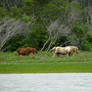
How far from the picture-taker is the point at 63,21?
4650cm

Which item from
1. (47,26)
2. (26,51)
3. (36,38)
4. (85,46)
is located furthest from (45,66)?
(85,46)

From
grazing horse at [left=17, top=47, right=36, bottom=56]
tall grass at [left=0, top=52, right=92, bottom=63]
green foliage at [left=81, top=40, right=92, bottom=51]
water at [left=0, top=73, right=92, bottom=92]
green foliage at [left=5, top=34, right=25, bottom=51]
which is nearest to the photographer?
water at [left=0, top=73, right=92, bottom=92]

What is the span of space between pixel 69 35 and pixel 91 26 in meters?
6.97

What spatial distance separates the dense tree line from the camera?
144 ft

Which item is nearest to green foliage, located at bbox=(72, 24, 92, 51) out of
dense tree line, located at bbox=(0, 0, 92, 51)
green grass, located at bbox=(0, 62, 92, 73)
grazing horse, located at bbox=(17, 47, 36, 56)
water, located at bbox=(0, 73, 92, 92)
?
dense tree line, located at bbox=(0, 0, 92, 51)

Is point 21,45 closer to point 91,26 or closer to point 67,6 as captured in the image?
point 67,6

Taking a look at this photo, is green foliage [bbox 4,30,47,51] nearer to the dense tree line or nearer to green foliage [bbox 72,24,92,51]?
the dense tree line

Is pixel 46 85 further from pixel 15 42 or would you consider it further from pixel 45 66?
pixel 15 42

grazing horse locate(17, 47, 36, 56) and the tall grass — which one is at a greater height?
the tall grass

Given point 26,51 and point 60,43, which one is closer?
point 26,51

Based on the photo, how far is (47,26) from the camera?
45062 millimetres

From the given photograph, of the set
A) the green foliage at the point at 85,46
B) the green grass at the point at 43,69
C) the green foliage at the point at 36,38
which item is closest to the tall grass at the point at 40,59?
the green grass at the point at 43,69

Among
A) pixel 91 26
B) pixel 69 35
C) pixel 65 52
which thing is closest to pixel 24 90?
pixel 65 52

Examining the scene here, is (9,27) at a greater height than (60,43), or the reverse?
(9,27)
